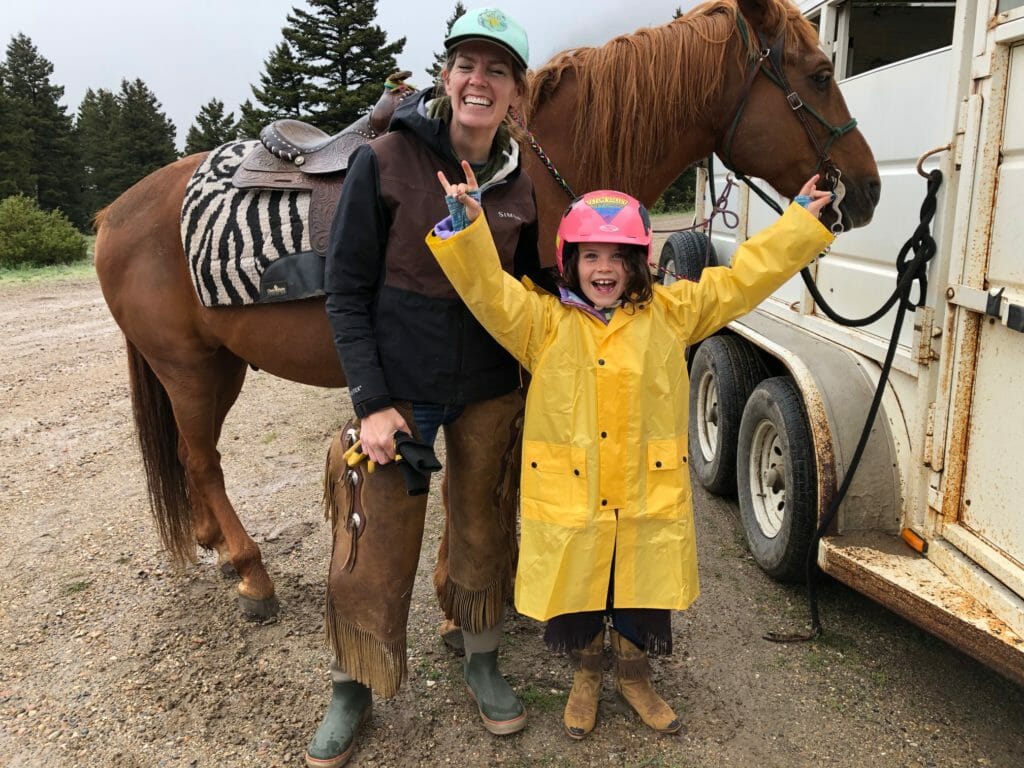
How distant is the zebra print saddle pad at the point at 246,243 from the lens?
2361 mm

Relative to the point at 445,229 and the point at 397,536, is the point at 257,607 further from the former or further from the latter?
the point at 445,229

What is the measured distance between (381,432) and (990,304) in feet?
5.28

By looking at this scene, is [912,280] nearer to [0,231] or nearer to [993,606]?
[993,606]

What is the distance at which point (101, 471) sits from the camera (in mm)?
4242

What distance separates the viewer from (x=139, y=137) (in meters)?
41.5

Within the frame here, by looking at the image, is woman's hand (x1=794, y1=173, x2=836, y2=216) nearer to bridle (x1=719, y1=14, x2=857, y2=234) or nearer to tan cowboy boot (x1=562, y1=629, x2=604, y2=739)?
bridle (x1=719, y1=14, x2=857, y2=234)

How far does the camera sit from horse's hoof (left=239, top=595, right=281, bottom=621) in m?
2.75

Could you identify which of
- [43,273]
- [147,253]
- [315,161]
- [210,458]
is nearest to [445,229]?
[315,161]

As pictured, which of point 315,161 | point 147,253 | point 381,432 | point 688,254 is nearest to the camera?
point 381,432

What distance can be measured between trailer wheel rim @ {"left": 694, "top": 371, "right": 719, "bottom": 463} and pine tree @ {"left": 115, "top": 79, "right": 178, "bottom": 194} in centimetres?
4349

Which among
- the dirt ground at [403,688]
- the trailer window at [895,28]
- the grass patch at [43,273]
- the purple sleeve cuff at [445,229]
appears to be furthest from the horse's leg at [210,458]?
the grass patch at [43,273]

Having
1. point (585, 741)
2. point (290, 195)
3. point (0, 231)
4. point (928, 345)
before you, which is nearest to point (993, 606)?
point (928, 345)

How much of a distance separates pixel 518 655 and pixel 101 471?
3108mm

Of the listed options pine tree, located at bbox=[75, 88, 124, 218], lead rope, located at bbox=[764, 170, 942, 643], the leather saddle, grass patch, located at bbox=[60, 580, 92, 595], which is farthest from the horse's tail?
pine tree, located at bbox=[75, 88, 124, 218]
